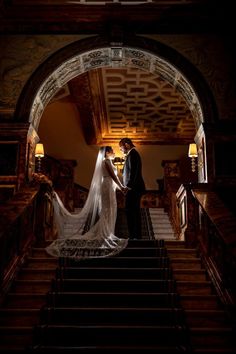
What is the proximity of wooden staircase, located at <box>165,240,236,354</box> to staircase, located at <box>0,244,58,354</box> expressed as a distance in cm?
170

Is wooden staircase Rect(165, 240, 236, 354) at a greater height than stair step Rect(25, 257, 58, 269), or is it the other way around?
stair step Rect(25, 257, 58, 269)

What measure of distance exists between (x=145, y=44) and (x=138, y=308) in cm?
543

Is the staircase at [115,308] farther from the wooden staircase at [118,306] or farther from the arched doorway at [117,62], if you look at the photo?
the arched doorway at [117,62]

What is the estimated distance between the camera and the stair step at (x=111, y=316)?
4738 mm

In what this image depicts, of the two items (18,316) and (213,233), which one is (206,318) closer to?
(213,233)

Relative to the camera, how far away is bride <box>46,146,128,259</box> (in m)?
6.45

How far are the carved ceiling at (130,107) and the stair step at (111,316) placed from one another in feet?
22.9

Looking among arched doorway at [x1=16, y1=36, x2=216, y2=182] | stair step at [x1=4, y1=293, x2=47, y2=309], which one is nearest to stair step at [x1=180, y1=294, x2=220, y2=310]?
stair step at [x1=4, y1=293, x2=47, y2=309]

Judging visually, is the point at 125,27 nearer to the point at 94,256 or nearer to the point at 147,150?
the point at 94,256

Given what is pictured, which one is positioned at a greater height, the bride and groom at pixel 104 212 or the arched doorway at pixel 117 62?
the arched doorway at pixel 117 62

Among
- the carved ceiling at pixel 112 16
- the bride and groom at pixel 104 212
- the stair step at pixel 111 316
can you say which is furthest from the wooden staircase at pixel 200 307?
the carved ceiling at pixel 112 16

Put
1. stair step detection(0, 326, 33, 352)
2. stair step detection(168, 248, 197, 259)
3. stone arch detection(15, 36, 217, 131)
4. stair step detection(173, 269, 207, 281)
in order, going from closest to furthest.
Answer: stair step detection(0, 326, 33, 352) → stair step detection(173, 269, 207, 281) → stair step detection(168, 248, 197, 259) → stone arch detection(15, 36, 217, 131)

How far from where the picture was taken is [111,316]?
4773 mm

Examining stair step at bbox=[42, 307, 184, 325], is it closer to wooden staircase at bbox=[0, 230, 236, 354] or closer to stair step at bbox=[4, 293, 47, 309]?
wooden staircase at bbox=[0, 230, 236, 354]
